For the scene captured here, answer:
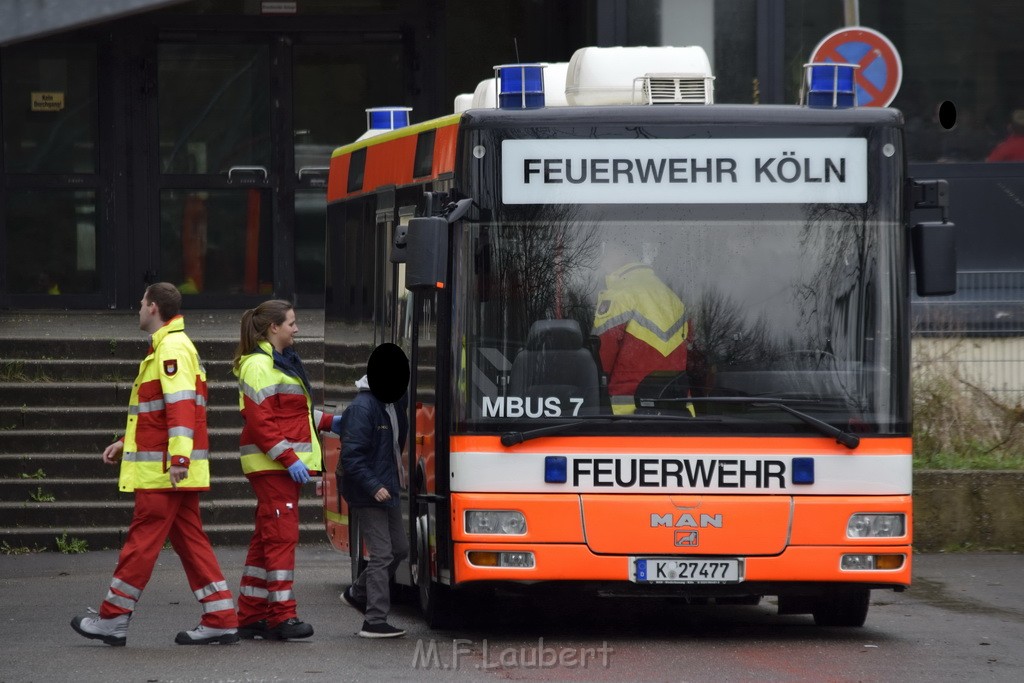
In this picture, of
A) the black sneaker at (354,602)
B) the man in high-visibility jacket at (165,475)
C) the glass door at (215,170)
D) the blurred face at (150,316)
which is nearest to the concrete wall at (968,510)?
the black sneaker at (354,602)

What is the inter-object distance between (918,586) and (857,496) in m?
3.59

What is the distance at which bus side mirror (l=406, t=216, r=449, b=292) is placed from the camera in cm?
889

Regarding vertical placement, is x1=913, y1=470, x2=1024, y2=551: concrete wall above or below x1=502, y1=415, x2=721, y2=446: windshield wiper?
below

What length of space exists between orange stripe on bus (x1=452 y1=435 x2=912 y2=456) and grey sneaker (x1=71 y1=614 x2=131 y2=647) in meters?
1.87

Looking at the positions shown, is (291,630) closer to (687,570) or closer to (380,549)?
(380,549)

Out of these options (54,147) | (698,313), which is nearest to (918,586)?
(698,313)

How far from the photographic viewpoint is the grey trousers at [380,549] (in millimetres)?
9434

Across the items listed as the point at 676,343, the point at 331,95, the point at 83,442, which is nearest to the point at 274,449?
the point at 676,343

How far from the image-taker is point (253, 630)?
31.6 feet

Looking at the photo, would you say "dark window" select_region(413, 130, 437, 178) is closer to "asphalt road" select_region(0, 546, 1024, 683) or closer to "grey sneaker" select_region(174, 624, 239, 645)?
"asphalt road" select_region(0, 546, 1024, 683)

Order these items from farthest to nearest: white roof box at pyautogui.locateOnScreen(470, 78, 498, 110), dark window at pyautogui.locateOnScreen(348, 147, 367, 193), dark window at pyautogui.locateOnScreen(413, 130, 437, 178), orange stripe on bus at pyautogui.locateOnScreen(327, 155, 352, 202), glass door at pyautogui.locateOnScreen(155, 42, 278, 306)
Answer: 1. glass door at pyautogui.locateOnScreen(155, 42, 278, 306)
2. orange stripe on bus at pyautogui.locateOnScreen(327, 155, 352, 202)
3. dark window at pyautogui.locateOnScreen(348, 147, 367, 193)
4. white roof box at pyautogui.locateOnScreen(470, 78, 498, 110)
5. dark window at pyautogui.locateOnScreen(413, 130, 437, 178)

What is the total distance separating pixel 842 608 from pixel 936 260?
2016mm

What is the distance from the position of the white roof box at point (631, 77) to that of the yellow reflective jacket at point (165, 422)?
8.07 ft

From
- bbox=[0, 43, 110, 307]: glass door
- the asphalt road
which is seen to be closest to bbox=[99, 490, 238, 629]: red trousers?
the asphalt road
